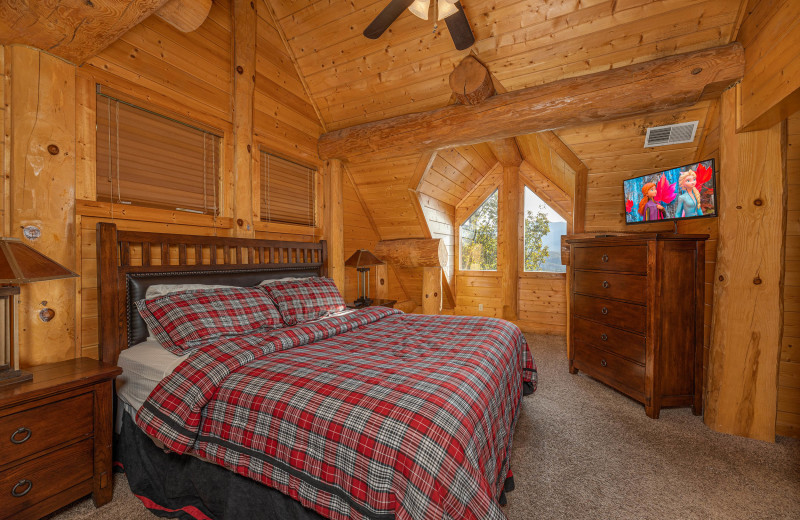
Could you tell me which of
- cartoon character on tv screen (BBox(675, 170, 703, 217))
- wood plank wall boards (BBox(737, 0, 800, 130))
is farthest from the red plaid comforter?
wood plank wall boards (BBox(737, 0, 800, 130))

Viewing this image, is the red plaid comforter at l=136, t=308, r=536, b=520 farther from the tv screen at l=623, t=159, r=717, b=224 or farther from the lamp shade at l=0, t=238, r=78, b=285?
the tv screen at l=623, t=159, r=717, b=224

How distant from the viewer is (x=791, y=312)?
2160 millimetres

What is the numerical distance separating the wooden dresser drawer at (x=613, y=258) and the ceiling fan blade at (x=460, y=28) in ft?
6.33

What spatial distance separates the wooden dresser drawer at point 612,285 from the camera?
2.54 m

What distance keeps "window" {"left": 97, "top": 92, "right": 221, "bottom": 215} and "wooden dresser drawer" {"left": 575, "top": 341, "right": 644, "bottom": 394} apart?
134 inches

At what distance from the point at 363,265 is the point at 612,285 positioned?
2377 mm

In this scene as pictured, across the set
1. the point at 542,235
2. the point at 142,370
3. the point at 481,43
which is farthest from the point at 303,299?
the point at 542,235

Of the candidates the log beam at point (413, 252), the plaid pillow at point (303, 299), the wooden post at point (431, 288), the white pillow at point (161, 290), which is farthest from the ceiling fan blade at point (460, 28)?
the wooden post at point (431, 288)

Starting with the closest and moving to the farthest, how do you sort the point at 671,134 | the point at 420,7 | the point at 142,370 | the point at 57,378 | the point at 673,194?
the point at 57,378, the point at 142,370, the point at 420,7, the point at 673,194, the point at 671,134

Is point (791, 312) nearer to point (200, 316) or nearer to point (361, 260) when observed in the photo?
point (361, 260)

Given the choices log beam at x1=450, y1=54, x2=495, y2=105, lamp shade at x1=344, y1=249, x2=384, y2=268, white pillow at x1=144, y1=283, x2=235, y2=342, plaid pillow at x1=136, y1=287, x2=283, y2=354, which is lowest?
plaid pillow at x1=136, y1=287, x2=283, y2=354

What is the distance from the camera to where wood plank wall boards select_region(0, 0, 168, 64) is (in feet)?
4.97

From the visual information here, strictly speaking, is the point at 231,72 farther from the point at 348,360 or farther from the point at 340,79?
the point at 348,360

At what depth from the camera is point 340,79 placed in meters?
3.38
